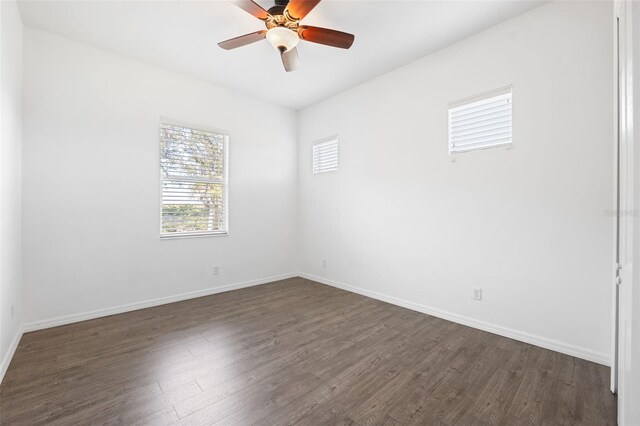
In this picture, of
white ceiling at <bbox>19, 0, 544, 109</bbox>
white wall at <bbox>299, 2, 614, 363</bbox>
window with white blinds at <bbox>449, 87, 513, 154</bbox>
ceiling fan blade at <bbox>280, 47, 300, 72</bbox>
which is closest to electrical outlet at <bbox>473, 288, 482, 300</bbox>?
white wall at <bbox>299, 2, 614, 363</bbox>

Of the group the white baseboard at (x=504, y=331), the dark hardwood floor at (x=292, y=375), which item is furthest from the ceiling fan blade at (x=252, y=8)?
the white baseboard at (x=504, y=331)

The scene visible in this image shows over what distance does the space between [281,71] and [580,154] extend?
10.8ft

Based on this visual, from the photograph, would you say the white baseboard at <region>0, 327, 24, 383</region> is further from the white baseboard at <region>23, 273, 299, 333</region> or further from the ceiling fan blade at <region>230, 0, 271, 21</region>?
the ceiling fan blade at <region>230, 0, 271, 21</region>

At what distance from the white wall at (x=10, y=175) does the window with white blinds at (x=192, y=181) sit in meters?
1.28

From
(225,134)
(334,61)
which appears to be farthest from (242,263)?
(334,61)

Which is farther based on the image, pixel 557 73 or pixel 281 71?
pixel 281 71

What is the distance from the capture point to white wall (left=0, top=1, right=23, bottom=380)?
2.08 meters

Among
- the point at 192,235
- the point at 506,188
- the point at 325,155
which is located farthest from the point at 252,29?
the point at 506,188

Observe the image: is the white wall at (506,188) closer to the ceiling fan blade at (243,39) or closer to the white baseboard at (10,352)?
the ceiling fan blade at (243,39)

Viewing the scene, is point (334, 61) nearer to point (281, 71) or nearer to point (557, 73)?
point (281, 71)

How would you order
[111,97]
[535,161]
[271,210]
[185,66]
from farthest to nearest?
[271,210], [185,66], [111,97], [535,161]

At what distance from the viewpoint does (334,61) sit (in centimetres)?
338

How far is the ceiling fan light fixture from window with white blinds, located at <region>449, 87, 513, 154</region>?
6.08ft

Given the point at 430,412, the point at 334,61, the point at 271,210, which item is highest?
the point at 334,61
